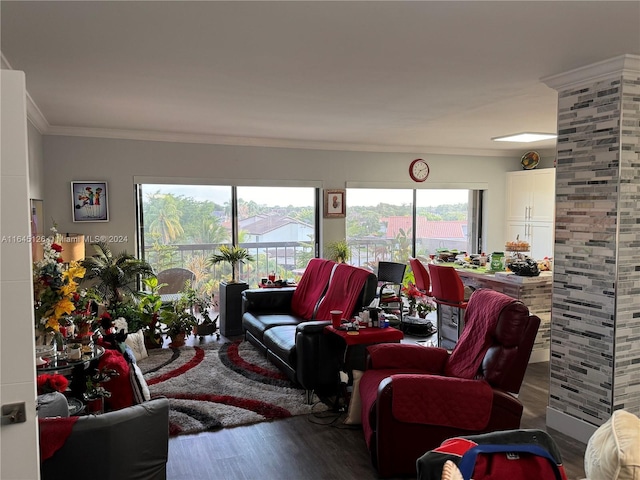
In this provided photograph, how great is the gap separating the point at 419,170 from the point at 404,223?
0.88 metres

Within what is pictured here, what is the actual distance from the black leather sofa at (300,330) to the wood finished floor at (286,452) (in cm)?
37

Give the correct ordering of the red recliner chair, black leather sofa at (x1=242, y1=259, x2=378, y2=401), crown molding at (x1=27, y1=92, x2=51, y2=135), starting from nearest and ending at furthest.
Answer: the red recliner chair
black leather sofa at (x1=242, y1=259, x2=378, y2=401)
crown molding at (x1=27, y1=92, x2=51, y2=135)

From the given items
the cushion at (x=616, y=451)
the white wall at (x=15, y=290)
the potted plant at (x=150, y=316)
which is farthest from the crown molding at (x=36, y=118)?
the cushion at (x=616, y=451)

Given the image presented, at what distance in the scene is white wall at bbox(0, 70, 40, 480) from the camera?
1606 mm

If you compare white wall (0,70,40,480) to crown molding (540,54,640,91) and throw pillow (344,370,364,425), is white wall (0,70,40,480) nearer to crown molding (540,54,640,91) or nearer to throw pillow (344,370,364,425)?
throw pillow (344,370,364,425)

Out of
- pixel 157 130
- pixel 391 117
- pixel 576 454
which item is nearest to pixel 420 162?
pixel 391 117

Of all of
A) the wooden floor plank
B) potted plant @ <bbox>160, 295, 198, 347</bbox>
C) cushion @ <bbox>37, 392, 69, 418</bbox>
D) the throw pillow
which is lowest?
the wooden floor plank

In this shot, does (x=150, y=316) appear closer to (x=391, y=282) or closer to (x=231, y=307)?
(x=231, y=307)

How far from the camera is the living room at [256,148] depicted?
9.59 ft

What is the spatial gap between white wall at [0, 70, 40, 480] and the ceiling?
2.94ft

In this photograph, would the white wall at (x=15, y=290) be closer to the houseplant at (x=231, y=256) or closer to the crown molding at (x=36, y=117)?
the crown molding at (x=36, y=117)

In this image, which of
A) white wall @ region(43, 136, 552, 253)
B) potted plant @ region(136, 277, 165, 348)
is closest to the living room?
white wall @ region(43, 136, 552, 253)

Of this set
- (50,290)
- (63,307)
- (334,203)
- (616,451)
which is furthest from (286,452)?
(334,203)

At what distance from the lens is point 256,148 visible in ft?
22.1
